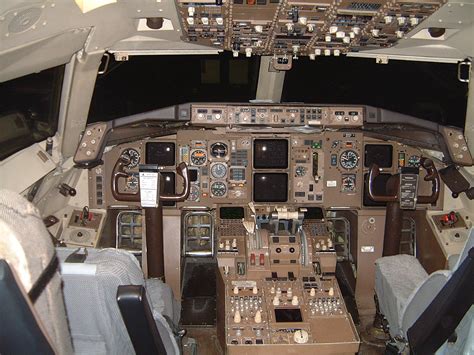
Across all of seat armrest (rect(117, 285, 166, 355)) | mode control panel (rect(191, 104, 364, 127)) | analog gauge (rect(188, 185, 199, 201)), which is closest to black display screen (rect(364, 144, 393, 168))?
mode control panel (rect(191, 104, 364, 127))

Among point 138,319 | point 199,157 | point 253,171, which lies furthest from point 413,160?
point 138,319

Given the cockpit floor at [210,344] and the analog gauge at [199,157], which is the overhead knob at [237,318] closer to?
the cockpit floor at [210,344]

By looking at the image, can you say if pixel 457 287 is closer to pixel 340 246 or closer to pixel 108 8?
pixel 108 8

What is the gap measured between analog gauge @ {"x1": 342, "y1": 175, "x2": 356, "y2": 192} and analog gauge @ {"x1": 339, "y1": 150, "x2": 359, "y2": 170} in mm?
97

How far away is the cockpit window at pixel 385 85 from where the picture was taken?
5.11m

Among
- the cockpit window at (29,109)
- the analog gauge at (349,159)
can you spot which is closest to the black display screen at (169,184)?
the cockpit window at (29,109)

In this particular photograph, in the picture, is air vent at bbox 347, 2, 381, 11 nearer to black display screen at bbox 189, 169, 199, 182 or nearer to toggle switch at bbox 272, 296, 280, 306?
toggle switch at bbox 272, 296, 280, 306

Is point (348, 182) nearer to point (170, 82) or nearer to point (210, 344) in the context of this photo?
point (210, 344)

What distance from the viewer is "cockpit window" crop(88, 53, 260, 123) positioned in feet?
17.8

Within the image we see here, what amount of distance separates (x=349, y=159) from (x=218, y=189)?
139cm

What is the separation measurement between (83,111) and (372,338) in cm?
332

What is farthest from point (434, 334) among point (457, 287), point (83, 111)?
point (83, 111)

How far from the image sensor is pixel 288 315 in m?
3.67

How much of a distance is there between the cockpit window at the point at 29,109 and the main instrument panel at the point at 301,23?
4.02ft
